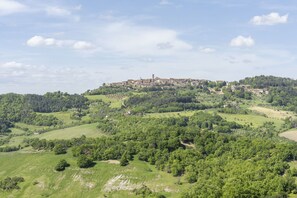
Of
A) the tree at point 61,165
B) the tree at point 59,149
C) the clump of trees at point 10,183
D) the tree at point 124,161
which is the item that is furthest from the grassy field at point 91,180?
the tree at point 59,149

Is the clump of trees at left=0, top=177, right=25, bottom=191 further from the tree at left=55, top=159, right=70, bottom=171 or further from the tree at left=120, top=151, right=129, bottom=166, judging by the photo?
the tree at left=120, top=151, right=129, bottom=166

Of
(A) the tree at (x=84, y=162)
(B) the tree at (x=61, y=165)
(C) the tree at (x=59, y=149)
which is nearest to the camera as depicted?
(A) the tree at (x=84, y=162)

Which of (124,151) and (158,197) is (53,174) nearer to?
(124,151)

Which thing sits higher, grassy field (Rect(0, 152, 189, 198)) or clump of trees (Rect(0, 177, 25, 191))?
grassy field (Rect(0, 152, 189, 198))

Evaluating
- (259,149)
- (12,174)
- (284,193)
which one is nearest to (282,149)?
Answer: (259,149)

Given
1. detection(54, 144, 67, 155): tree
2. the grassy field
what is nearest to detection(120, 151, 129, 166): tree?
the grassy field

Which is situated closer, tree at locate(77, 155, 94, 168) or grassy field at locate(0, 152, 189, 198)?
grassy field at locate(0, 152, 189, 198)

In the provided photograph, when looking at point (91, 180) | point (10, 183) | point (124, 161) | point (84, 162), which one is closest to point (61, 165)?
point (84, 162)

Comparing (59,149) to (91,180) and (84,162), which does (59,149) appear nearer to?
(84,162)

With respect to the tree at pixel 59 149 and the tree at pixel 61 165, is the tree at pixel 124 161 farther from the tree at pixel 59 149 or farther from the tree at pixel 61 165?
the tree at pixel 59 149

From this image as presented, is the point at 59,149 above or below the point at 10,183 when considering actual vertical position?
above
